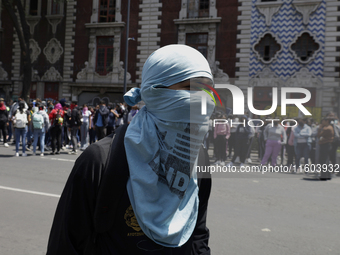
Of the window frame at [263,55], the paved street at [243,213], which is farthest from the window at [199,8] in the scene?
the paved street at [243,213]

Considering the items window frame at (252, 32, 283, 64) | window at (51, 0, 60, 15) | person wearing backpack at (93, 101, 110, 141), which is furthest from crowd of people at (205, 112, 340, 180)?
window at (51, 0, 60, 15)

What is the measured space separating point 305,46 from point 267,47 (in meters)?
2.11

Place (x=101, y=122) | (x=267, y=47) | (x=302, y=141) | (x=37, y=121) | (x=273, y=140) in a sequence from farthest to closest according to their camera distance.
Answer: (x=267, y=47), (x=101, y=122), (x=37, y=121), (x=273, y=140), (x=302, y=141)

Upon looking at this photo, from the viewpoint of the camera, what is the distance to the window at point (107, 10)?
25094mm

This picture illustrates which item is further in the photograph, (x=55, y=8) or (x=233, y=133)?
(x=55, y=8)

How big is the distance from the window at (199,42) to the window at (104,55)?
5.71 metres

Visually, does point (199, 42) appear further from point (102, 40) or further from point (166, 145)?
point (166, 145)

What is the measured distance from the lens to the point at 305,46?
20.4m

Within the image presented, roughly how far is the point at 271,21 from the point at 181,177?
838 inches

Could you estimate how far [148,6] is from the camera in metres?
23.9

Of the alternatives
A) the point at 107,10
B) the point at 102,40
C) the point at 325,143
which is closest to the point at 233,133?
the point at 325,143

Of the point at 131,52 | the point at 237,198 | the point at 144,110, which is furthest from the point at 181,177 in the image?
the point at 131,52

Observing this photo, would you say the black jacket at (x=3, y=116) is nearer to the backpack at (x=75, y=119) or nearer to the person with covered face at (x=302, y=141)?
the backpack at (x=75, y=119)

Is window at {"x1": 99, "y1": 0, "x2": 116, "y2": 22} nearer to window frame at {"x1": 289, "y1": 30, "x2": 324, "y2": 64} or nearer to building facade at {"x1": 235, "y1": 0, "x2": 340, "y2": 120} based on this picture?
building facade at {"x1": 235, "y1": 0, "x2": 340, "y2": 120}
